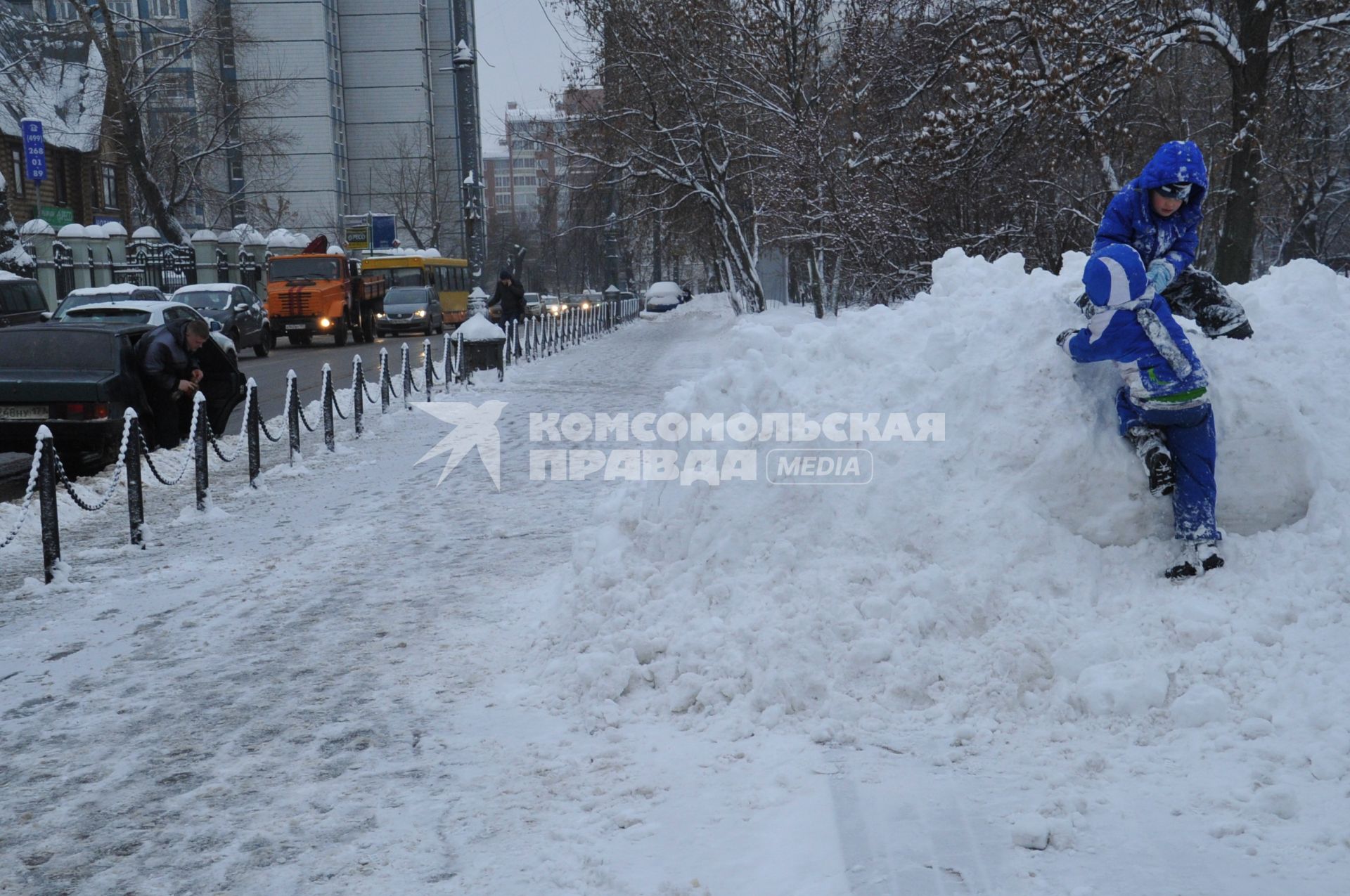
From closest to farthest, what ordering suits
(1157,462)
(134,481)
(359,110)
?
(1157,462), (134,481), (359,110)

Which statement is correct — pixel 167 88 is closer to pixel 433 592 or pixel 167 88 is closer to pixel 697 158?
pixel 697 158

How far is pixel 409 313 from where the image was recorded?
40.3 m

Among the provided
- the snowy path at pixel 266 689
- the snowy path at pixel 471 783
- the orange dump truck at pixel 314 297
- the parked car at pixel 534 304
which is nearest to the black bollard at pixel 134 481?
the snowy path at pixel 266 689

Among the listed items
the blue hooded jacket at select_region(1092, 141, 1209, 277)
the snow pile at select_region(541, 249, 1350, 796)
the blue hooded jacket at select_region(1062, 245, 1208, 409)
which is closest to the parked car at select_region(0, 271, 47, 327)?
the snow pile at select_region(541, 249, 1350, 796)

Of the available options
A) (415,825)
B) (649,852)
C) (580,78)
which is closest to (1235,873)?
(649,852)

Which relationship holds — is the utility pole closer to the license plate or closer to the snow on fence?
the snow on fence

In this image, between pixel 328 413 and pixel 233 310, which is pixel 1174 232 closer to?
pixel 328 413

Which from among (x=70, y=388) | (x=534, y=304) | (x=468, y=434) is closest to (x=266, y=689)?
(x=70, y=388)

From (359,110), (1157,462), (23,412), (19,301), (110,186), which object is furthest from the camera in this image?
(359,110)

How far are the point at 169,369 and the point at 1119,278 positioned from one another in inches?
408

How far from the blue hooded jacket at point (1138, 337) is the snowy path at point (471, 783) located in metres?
1.64

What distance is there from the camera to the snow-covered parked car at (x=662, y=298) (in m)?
60.1

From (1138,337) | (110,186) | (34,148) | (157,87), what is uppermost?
(157,87)

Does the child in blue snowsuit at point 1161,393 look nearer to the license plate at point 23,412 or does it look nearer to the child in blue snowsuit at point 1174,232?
the child in blue snowsuit at point 1174,232
